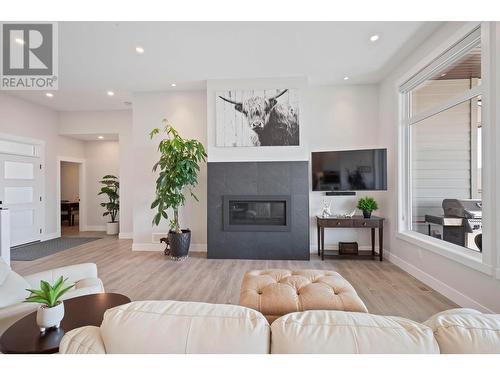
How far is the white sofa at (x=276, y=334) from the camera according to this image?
69 cm

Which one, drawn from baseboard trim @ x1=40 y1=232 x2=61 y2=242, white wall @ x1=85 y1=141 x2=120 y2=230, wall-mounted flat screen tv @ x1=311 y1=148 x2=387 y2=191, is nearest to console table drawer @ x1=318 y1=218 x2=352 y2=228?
wall-mounted flat screen tv @ x1=311 y1=148 x2=387 y2=191

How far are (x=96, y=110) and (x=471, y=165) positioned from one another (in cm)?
731

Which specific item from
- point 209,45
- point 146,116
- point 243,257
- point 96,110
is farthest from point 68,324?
point 96,110

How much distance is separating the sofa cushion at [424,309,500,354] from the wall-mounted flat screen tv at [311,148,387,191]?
3.43m

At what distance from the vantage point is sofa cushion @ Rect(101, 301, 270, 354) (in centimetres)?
70

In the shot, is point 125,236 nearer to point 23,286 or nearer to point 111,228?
point 111,228

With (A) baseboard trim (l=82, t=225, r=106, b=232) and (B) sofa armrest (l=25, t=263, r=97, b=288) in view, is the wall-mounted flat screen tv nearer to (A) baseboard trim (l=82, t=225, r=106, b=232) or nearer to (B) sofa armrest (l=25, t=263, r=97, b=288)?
(B) sofa armrest (l=25, t=263, r=97, b=288)

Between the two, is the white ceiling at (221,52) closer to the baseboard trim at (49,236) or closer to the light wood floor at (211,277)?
the light wood floor at (211,277)

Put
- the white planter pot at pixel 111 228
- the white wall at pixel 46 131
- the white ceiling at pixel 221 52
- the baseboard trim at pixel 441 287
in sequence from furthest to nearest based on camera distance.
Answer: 1. the white planter pot at pixel 111 228
2. the white wall at pixel 46 131
3. the white ceiling at pixel 221 52
4. the baseboard trim at pixel 441 287

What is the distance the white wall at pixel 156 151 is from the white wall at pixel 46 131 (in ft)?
8.67

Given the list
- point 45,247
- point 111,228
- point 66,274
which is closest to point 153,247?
point 45,247

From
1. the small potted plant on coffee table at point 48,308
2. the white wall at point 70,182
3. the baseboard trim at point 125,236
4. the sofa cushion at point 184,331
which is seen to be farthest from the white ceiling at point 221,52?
the white wall at point 70,182

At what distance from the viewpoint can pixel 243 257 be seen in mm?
4168
